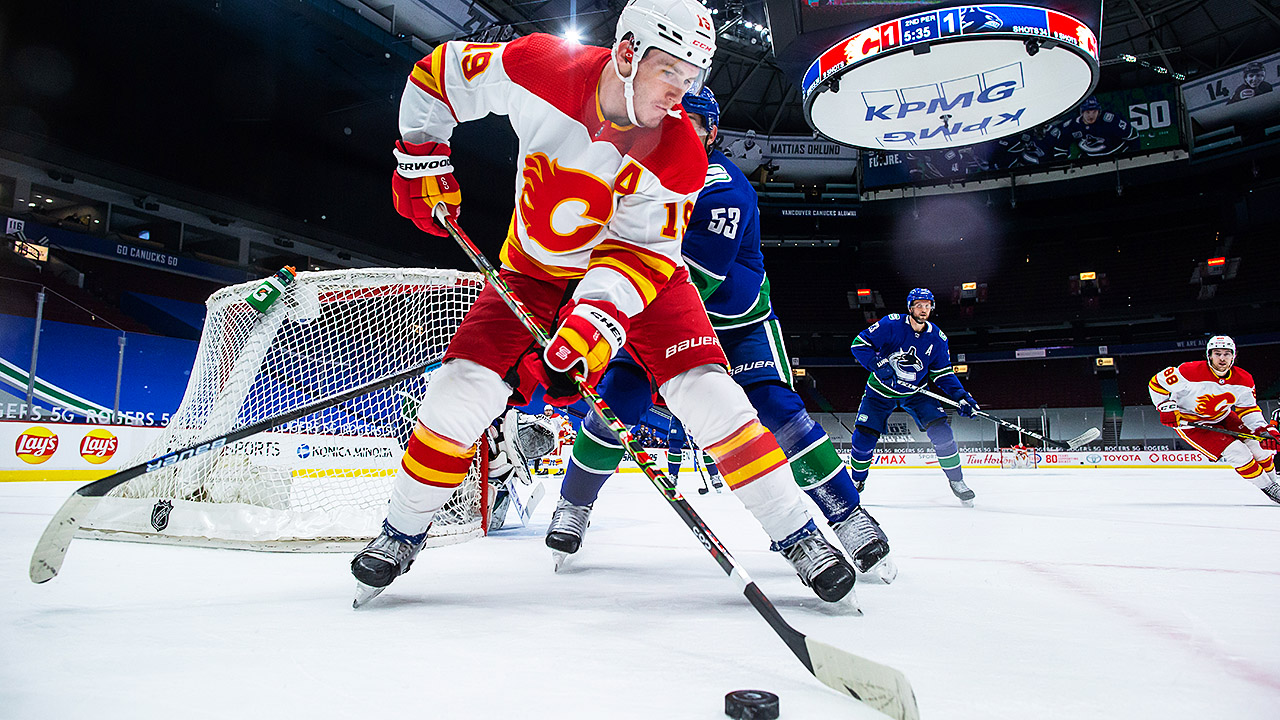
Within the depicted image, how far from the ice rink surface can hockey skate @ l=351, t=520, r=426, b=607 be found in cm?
5

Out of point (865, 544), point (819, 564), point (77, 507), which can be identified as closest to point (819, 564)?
point (819, 564)

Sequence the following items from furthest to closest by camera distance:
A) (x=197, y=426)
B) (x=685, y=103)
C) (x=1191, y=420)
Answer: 1. (x=1191, y=420)
2. (x=197, y=426)
3. (x=685, y=103)

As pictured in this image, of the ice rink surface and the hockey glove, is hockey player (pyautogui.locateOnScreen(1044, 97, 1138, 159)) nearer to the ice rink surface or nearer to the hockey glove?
the hockey glove

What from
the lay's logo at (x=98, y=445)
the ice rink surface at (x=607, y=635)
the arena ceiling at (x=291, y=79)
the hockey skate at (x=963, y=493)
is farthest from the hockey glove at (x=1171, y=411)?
the arena ceiling at (x=291, y=79)

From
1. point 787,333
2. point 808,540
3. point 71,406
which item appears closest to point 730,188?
point 808,540

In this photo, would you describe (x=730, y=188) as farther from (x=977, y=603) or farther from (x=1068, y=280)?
(x=1068, y=280)

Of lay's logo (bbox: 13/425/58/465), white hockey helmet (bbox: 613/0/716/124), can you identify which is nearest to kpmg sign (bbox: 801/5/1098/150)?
white hockey helmet (bbox: 613/0/716/124)

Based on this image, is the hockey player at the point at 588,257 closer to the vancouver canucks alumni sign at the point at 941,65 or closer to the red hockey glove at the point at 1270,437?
the vancouver canucks alumni sign at the point at 941,65

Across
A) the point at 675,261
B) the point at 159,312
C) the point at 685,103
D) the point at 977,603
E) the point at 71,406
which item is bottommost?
the point at 71,406

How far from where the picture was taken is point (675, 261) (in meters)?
1.71

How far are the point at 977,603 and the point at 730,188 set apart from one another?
1373 mm

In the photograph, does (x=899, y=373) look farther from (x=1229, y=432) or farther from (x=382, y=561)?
(x=382, y=561)

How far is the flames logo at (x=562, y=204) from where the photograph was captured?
65.3 inches

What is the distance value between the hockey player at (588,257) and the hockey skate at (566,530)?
0.45 meters
